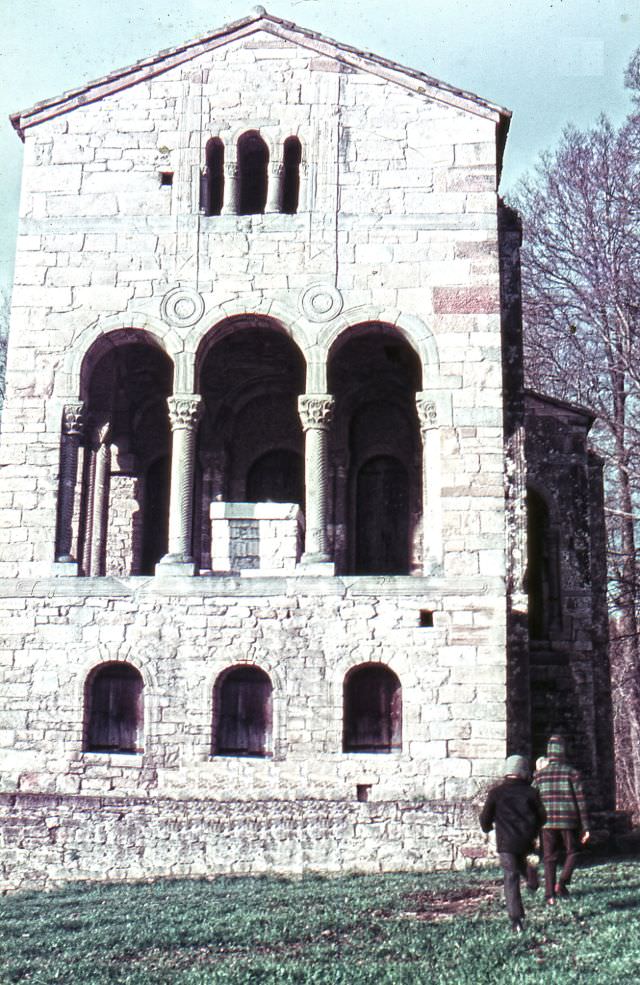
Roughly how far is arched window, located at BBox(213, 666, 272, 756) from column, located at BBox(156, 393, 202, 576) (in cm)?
161

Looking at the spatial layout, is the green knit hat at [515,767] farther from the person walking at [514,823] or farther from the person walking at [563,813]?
the person walking at [563,813]

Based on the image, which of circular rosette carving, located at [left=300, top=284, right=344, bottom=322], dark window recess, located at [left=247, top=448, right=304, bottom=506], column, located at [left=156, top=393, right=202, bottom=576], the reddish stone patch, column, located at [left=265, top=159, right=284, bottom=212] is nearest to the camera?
column, located at [left=156, top=393, right=202, bottom=576]

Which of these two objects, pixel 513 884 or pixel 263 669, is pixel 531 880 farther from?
pixel 263 669

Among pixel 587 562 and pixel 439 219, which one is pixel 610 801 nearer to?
pixel 587 562

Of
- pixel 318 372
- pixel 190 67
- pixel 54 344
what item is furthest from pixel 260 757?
pixel 190 67

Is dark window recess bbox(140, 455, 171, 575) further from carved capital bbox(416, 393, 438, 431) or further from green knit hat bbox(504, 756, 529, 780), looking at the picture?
green knit hat bbox(504, 756, 529, 780)

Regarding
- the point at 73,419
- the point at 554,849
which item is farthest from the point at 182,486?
the point at 554,849

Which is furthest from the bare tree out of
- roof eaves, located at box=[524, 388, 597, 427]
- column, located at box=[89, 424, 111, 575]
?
column, located at box=[89, 424, 111, 575]

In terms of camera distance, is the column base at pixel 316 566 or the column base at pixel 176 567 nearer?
the column base at pixel 316 566

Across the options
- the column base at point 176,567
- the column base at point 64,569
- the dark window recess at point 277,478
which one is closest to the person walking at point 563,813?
the column base at point 176,567

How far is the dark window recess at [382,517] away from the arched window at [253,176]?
4.77 meters

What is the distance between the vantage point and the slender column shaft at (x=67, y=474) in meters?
14.8

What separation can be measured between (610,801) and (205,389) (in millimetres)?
9994

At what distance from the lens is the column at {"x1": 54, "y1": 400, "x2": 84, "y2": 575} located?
48.2 feet
